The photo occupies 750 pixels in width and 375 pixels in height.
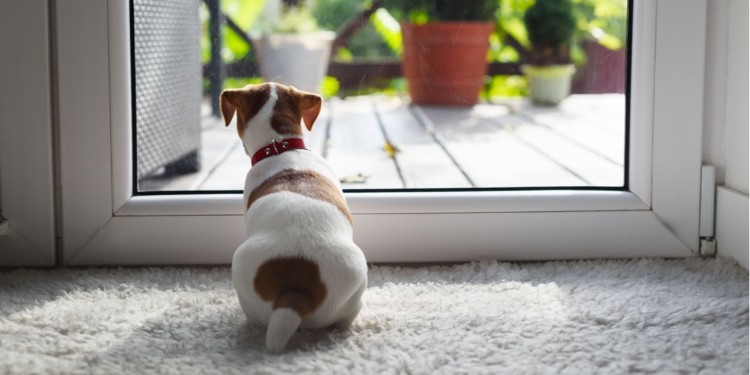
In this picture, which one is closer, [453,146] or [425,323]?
[425,323]

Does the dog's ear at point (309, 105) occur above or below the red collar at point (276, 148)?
above

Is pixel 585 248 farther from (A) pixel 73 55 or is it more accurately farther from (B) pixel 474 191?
(A) pixel 73 55

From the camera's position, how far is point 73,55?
1.64 meters

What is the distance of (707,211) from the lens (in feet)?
5.62

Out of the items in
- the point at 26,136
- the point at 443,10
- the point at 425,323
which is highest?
the point at 443,10

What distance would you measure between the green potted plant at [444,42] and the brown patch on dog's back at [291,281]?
26.7 inches

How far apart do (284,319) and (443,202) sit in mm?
590

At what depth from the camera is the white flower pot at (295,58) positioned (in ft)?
5.94

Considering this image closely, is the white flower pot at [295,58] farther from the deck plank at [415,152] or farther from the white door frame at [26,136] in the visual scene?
the white door frame at [26,136]

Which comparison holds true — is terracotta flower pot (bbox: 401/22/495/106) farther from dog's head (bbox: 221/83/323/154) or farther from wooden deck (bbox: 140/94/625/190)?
dog's head (bbox: 221/83/323/154)


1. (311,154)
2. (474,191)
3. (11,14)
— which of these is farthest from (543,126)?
(11,14)

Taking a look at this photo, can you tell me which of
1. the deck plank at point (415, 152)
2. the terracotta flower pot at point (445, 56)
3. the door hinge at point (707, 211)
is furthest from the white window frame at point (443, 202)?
the terracotta flower pot at point (445, 56)

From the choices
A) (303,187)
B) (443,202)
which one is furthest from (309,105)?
(443,202)

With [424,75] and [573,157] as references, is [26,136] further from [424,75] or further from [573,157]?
[573,157]
